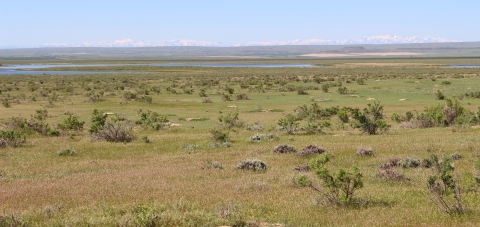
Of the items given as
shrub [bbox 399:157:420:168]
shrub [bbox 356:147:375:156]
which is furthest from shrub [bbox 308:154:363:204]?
shrub [bbox 356:147:375:156]

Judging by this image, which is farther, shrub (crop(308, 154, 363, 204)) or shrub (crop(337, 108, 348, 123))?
shrub (crop(337, 108, 348, 123))

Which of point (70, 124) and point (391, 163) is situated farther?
point (70, 124)

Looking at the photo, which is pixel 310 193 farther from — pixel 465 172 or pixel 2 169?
Answer: pixel 2 169

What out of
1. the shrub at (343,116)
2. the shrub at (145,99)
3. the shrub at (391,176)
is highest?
the shrub at (391,176)

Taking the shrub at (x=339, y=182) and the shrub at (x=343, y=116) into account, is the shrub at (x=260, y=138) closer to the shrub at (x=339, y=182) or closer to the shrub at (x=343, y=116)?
the shrub at (x=343, y=116)

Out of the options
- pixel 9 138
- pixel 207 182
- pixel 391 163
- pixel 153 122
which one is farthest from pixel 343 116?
pixel 9 138

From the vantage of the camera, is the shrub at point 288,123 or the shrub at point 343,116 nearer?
the shrub at point 288,123

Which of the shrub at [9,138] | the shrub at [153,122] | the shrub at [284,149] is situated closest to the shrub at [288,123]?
the shrub at [284,149]

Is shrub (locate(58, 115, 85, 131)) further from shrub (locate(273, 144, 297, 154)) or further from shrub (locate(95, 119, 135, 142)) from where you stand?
shrub (locate(273, 144, 297, 154))

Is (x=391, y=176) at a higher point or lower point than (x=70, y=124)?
higher

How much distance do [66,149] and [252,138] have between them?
23.9 feet

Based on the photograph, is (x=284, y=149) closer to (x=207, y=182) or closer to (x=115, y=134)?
(x=207, y=182)

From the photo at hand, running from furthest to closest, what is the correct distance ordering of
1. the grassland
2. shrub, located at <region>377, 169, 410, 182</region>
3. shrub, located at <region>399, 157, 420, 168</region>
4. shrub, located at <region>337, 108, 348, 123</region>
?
shrub, located at <region>337, 108, 348, 123</region> < shrub, located at <region>399, 157, 420, 168</region> < shrub, located at <region>377, 169, 410, 182</region> < the grassland

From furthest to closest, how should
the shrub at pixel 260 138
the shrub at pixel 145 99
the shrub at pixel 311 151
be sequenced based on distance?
the shrub at pixel 145 99
the shrub at pixel 260 138
the shrub at pixel 311 151
